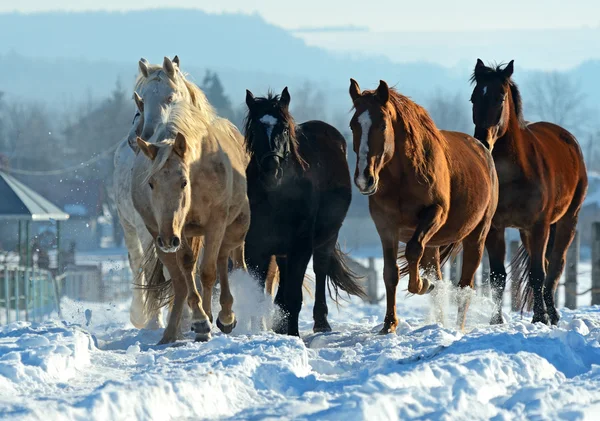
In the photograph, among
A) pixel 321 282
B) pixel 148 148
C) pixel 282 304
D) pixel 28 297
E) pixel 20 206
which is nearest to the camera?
pixel 148 148

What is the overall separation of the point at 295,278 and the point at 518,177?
266 cm

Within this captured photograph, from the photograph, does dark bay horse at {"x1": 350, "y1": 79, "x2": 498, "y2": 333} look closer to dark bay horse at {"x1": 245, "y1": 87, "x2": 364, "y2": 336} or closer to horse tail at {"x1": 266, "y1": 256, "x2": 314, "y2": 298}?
dark bay horse at {"x1": 245, "y1": 87, "x2": 364, "y2": 336}

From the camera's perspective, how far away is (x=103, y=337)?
10.5 meters

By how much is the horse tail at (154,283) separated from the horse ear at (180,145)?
186 centimetres

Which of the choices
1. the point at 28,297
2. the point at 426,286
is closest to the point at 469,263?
the point at 426,286

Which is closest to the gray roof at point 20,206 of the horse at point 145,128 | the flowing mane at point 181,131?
the horse at point 145,128

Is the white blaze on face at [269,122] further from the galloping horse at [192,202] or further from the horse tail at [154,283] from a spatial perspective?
the horse tail at [154,283]

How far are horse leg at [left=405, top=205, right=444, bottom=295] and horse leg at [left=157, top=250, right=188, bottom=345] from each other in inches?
75.3

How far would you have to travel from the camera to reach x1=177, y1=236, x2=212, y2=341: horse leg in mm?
8742

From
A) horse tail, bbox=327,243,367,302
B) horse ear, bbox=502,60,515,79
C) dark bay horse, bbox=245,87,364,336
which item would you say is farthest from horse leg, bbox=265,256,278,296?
horse ear, bbox=502,60,515,79

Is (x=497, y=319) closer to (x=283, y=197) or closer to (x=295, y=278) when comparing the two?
(x=295, y=278)

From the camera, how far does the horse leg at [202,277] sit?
28.7 ft

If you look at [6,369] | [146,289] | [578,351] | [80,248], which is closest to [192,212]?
[146,289]

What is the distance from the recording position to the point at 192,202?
8844 millimetres
